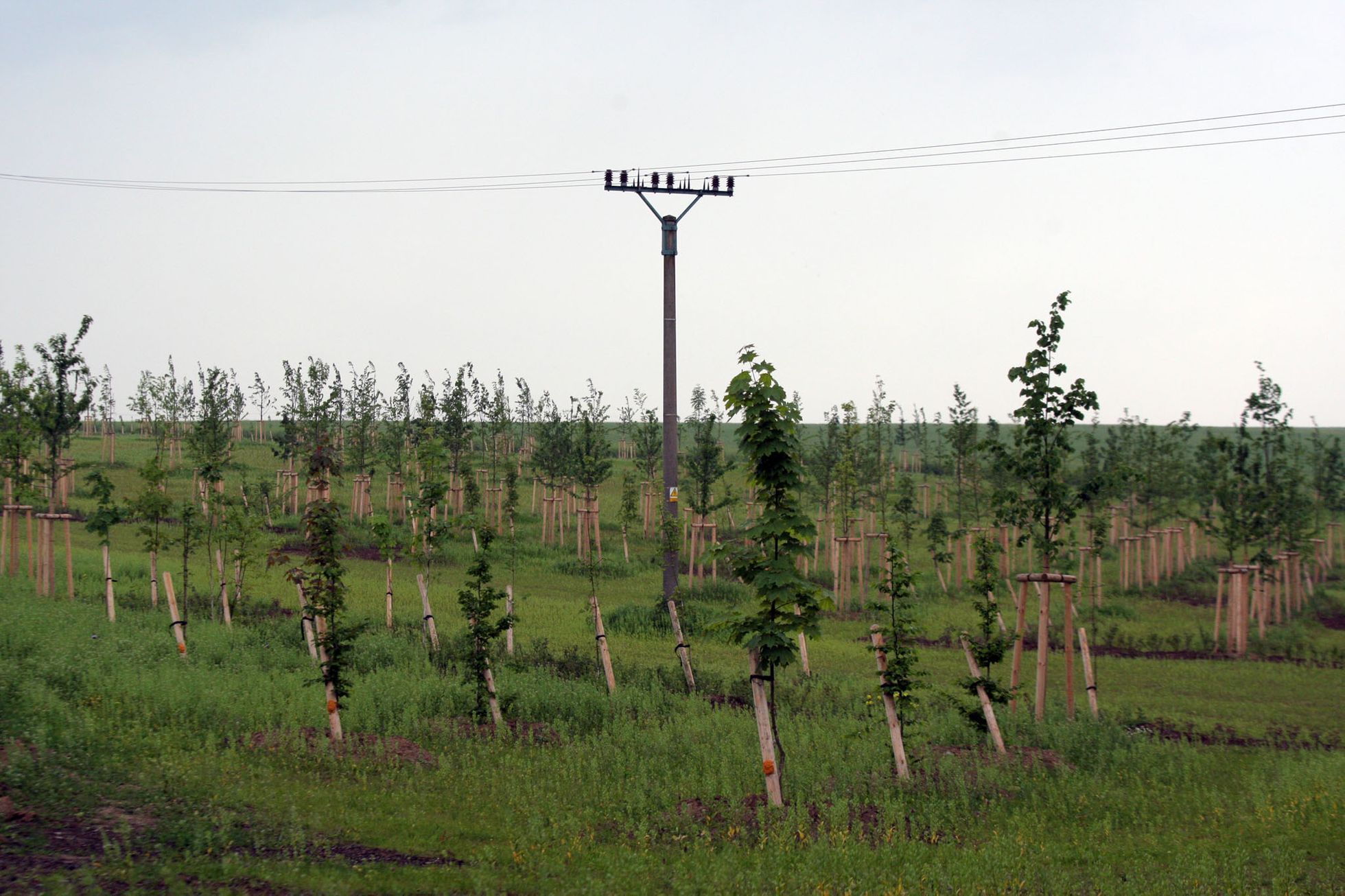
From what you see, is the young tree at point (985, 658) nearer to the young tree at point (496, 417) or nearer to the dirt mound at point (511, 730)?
the dirt mound at point (511, 730)

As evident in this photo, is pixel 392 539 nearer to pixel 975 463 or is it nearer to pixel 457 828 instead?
pixel 457 828

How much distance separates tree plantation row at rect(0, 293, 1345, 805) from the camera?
1252cm

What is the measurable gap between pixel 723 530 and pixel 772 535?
3680 centimetres

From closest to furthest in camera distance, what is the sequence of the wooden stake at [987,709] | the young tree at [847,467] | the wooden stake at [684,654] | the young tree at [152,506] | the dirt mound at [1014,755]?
the dirt mound at [1014,755] → the wooden stake at [987,709] → the wooden stake at [684,654] → the young tree at [152,506] → the young tree at [847,467]

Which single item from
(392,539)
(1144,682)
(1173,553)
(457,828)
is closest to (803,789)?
(457,828)

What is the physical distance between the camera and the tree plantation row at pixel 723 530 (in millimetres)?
12516

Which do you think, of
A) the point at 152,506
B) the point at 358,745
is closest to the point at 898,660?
the point at 358,745

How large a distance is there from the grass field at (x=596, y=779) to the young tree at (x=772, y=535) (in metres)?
1.82

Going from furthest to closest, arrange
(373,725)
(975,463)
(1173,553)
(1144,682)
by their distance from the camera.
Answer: (1173,553) → (975,463) → (1144,682) → (373,725)

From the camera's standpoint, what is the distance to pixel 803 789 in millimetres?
11898

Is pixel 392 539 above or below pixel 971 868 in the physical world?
above

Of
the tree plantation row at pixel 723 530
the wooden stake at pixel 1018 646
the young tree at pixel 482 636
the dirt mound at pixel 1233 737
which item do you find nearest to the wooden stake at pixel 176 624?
the tree plantation row at pixel 723 530

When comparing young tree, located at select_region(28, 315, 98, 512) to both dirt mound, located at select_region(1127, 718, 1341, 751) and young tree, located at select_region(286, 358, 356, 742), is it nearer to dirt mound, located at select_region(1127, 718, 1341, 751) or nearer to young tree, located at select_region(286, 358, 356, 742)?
young tree, located at select_region(286, 358, 356, 742)

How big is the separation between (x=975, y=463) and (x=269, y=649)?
26.2m
